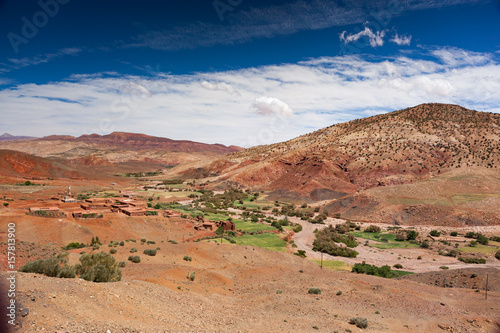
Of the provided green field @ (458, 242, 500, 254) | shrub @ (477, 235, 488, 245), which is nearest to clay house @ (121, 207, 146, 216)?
green field @ (458, 242, 500, 254)

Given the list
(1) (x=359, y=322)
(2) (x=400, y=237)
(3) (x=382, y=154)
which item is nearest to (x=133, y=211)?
(1) (x=359, y=322)

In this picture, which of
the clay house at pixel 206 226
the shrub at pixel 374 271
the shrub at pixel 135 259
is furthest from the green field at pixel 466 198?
the shrub at pixel 135 259

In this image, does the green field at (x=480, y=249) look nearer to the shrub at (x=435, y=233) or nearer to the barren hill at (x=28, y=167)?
the shrub at (x=435, y=233)

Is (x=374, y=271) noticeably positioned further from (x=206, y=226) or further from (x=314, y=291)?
(x=206, y=226)

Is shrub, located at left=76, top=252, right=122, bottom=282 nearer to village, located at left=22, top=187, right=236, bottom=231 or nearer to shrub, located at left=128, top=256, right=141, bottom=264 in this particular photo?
shrub, located at left=128, top=256, right=141, bottom=264

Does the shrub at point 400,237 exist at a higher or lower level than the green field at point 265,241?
higher

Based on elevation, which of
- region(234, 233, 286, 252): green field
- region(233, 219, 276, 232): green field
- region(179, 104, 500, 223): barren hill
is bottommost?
region(234, 233, 286, 252): green field

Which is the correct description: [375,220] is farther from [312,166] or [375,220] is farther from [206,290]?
[206,290]
